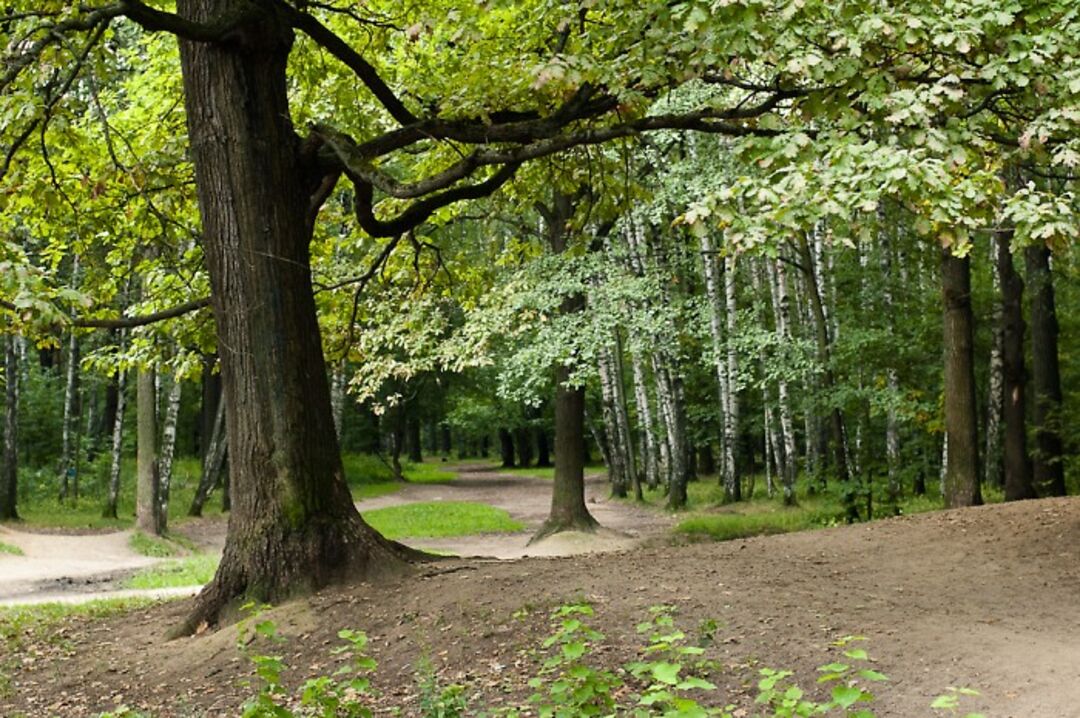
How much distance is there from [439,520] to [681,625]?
1899 cm

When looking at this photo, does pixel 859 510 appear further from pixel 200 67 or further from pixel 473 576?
pixel 200 67

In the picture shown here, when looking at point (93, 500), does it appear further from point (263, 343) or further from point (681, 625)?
point (681, 625)

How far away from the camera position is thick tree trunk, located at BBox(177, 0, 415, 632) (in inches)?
316

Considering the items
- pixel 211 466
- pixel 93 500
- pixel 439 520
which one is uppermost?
pixel 211 466

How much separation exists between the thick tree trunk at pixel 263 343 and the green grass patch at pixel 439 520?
40.0ft

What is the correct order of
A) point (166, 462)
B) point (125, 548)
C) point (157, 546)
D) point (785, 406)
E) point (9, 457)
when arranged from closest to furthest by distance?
point (125, 548) → point (157, 546) → point (166, 462) → point (9, 457) → point (785, 406)

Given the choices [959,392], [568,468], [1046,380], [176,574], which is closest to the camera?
[959,392]

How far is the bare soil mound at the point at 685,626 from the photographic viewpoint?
19.4 ft

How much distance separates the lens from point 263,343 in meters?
8.14

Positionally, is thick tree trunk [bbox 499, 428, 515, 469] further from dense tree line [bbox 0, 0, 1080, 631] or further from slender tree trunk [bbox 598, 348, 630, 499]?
dense tree line [bbox 0, 0, 1080, 631]

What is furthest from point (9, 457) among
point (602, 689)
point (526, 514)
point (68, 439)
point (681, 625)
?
point (602, 689)

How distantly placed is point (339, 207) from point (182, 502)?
62.8 feet

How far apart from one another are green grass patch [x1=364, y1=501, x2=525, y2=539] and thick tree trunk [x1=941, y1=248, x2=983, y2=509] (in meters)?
11.1

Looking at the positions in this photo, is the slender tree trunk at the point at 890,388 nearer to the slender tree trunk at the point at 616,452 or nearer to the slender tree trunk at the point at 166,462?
the slender tree trunk at the point at 616,452
